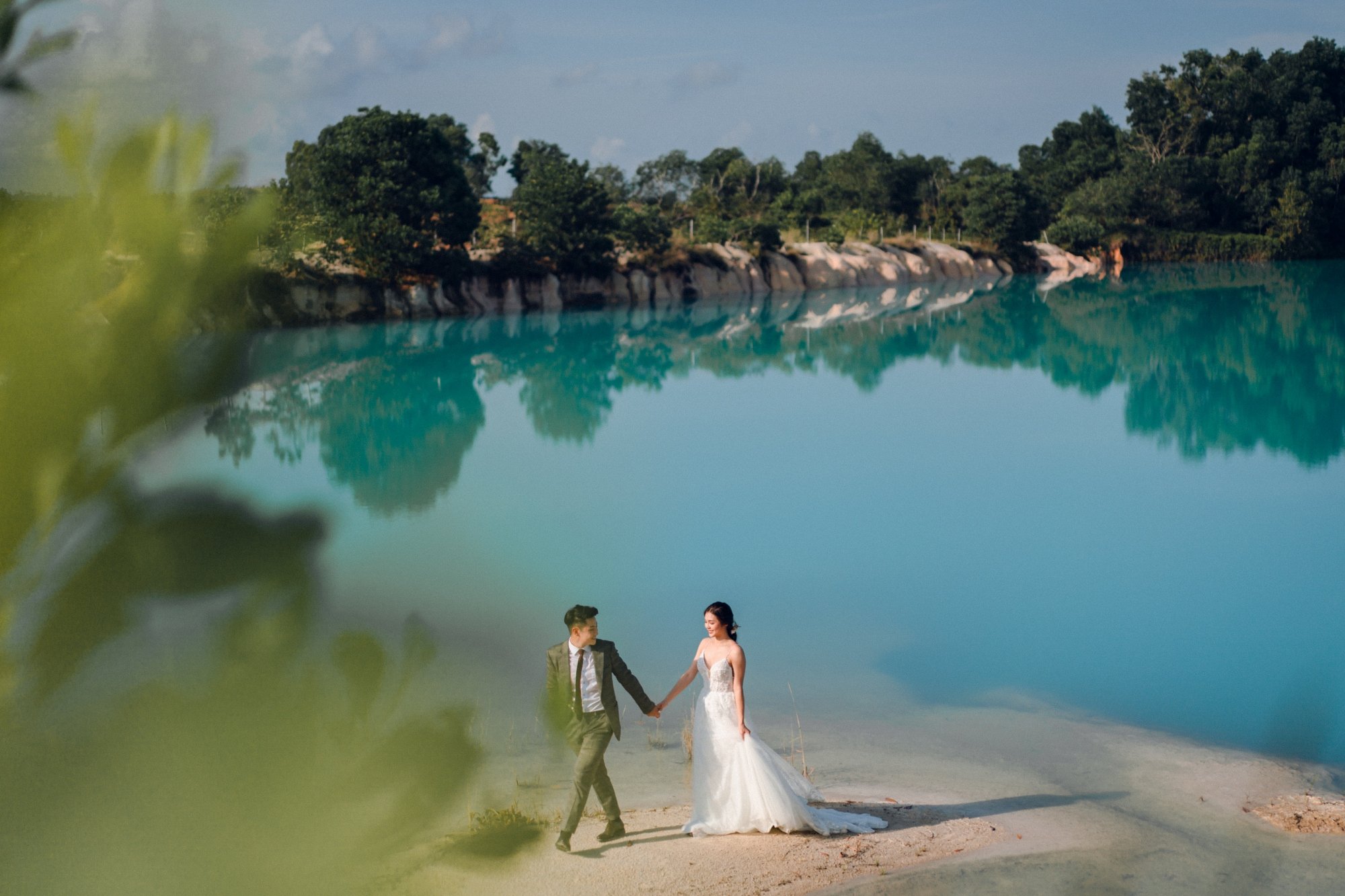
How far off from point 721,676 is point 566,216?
120 ft

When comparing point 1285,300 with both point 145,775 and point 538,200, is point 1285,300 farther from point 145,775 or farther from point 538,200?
point 145,775

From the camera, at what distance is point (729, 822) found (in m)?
6.07

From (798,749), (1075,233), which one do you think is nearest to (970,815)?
(798,749)

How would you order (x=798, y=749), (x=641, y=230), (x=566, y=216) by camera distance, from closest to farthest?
(x=798, y=749) → (x=566, y=216) → (x=641, y=230)

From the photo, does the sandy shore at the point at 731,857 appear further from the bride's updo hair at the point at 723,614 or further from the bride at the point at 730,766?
the bride's updo hair at the point at 723,614

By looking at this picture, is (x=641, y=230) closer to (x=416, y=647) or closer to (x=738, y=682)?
(x=738, y=682)

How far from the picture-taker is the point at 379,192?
35281 millimetres

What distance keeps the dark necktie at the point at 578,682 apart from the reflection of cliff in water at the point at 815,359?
1006 cm

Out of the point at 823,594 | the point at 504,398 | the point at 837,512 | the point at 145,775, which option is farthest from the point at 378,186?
the point at 145,775

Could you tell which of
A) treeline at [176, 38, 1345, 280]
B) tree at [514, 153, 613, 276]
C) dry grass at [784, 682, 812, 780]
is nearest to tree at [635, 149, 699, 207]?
treeline at [176, 38, 1345, 280]

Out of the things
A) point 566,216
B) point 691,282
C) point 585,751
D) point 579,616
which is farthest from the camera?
point 691,282

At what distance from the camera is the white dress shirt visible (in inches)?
233

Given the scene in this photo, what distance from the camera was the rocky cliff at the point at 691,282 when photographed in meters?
36.5

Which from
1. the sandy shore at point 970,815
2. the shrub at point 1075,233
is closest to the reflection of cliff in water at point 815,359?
the sandy shore at point 970,815
